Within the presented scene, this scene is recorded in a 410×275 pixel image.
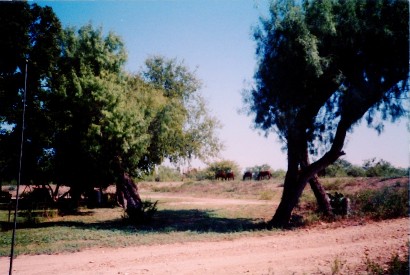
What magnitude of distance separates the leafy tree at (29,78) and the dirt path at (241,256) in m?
12.1

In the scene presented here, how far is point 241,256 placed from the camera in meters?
9.48

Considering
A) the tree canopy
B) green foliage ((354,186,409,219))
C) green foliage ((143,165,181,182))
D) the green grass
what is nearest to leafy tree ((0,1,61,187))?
the tree canopy

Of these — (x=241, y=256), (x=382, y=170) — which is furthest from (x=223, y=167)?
(x=241, y=256)

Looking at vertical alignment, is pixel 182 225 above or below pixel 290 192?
below

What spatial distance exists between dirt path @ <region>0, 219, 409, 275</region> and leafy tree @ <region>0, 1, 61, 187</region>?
1215cm

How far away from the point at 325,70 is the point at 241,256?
1007 cm

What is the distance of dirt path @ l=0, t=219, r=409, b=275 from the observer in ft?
27.0

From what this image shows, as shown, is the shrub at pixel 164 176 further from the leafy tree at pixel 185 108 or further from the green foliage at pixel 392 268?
the green foliage at pixel 392 268

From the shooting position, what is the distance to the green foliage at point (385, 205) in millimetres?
14750

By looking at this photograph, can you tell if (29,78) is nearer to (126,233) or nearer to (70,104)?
(70,104)

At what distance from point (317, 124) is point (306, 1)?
6475 mm

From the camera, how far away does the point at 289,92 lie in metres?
15.1

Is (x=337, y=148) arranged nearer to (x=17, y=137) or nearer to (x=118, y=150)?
(x=118, y=150)

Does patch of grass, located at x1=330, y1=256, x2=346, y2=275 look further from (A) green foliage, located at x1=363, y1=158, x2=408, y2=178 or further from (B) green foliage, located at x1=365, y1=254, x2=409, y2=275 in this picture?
(A) green foliage, located at x1=363, y1=158, x2=408, y2=178
